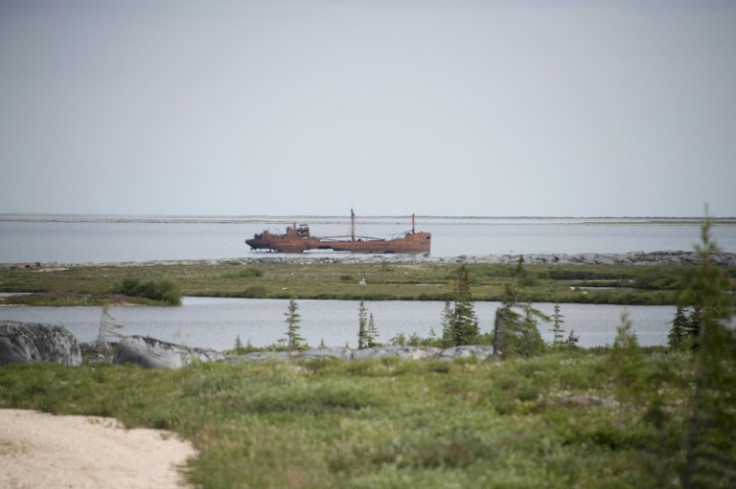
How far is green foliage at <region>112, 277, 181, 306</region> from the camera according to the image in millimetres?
51250

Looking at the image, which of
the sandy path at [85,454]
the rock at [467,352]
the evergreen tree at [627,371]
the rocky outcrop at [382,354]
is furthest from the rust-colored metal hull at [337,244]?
the sandy path at [85,454]

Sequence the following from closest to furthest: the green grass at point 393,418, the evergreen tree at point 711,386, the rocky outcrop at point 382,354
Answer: the evergreen tree at point 711,386
the green grass at point 393,418
the rocky outcrop at point 382,354

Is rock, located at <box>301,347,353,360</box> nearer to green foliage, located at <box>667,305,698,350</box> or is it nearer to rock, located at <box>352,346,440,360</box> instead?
rock, located at <box>352,346,440,360</box>

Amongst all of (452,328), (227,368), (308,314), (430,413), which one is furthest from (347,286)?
(430,413)

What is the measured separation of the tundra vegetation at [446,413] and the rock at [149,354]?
6.08 ft

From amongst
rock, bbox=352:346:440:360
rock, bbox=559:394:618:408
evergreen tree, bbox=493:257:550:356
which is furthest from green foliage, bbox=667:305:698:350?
rock, bbox=559:394:618:408

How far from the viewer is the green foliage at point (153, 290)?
51.2 meters

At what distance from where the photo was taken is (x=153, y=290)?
174 feet

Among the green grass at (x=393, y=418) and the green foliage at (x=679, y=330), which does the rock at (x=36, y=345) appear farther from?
the green foliage at (x=679, y=330)

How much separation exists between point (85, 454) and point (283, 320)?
3200cm

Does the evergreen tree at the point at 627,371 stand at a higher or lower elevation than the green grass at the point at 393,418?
higher

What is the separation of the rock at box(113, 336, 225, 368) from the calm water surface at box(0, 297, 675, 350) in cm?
1121

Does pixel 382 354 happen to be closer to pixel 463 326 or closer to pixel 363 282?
pixel 463 326

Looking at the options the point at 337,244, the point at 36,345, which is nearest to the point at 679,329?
the point at 36,345
